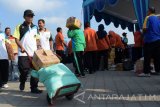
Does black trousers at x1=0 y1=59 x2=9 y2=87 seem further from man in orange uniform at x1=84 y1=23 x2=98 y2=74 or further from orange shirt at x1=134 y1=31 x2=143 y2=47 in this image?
orange shirt at x1=134 y1=31 x2=143 y2=47

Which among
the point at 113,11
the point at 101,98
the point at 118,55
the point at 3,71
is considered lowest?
the point at 101,98

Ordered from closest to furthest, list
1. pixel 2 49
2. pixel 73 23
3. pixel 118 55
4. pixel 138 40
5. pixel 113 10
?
pixel 2 49, pixel 73 23, pixel 138 40, pixel 118 55, pixel 113 10

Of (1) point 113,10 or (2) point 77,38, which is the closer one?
(2) point 77,38

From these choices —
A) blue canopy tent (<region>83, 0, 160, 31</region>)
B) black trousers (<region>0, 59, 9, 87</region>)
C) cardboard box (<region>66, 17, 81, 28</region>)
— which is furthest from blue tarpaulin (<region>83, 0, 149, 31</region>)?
black trousers (<region>0, 59, 9, 87</region>)

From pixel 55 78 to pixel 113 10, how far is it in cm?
2140

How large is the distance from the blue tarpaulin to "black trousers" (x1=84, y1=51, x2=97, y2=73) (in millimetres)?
1999

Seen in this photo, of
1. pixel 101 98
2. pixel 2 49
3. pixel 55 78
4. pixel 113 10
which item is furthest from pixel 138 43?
pixel 113 10

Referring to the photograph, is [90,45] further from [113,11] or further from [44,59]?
[113,11]

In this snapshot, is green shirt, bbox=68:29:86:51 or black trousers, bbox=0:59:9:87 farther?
green shirt, bbox=68:29:86:51

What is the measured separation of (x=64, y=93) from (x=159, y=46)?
4481mm

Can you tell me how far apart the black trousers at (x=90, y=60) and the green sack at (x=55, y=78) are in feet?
22.6

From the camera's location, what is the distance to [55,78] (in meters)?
6.56

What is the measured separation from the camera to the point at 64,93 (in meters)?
6.68

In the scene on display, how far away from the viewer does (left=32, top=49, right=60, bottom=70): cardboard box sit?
697cm
